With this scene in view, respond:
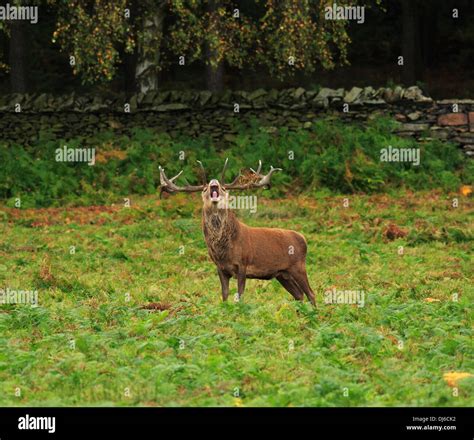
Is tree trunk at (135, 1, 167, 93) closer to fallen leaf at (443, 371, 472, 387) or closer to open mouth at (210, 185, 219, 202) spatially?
open mouth at (210, 185, 219, 202)

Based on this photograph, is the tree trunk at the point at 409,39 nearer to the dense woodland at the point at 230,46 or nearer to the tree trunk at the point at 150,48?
the dense woodland at the point at 230,46

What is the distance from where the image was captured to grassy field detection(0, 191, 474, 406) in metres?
10.0

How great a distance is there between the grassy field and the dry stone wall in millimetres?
5194

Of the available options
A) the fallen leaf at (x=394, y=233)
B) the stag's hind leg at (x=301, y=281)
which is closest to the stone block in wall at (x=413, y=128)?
the fallen leaf at (x=394, y=233)

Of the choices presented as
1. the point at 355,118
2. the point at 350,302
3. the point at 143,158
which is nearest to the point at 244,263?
the point at 350,302

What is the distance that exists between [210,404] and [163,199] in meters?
15.6

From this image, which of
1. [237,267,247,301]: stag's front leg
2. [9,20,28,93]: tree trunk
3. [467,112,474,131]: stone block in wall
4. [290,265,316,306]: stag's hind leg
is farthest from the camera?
[9,20,28,93]: tree trunk

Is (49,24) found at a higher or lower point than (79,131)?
higher

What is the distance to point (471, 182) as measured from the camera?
26484 millimetres

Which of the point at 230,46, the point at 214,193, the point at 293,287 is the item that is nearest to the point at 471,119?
the point at 230,46

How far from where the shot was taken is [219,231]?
14.5m

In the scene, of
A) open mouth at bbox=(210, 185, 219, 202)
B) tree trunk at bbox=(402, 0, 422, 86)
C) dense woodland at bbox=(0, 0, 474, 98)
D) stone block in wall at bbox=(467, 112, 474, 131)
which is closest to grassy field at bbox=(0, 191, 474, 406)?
open mouth at bbox=(210, 185, 219, 202)

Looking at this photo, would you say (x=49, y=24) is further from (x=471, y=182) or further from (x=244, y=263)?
(x=244, y=263)
